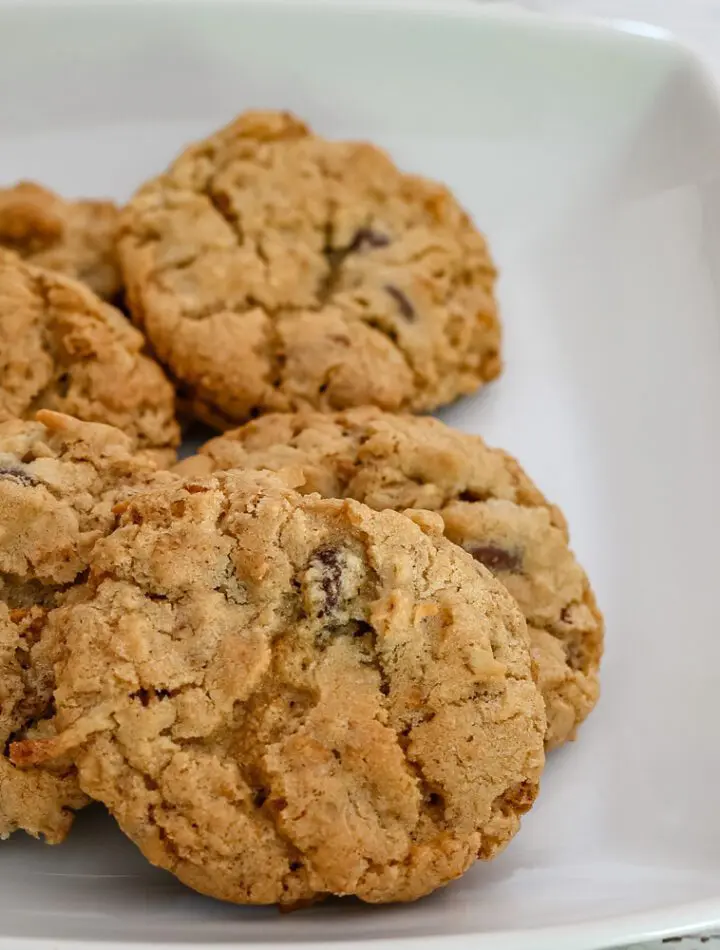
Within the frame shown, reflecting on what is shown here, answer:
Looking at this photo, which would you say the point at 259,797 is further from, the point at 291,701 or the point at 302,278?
the point at 302,278

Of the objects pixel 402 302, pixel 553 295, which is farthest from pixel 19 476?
pixel 553 295

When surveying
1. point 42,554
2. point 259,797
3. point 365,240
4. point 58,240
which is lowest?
point 259,797

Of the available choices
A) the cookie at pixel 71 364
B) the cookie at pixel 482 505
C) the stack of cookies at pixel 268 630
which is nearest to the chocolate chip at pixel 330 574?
the stack of cookies at pixel 268 630

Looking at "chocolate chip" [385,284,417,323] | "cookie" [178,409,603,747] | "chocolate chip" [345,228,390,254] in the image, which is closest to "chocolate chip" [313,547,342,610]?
"cookie" [178,409,603,747]

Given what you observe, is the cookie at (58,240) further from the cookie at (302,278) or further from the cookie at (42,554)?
the cookie at (42,554)

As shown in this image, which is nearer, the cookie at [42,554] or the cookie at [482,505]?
the cookie at [42,554]

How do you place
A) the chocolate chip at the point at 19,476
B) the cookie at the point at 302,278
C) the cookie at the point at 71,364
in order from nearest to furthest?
the chocolate chip at the point at 19,476 < the cookie at the point at 71,364 < the cookie at the point at 302,278

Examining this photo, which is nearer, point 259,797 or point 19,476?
point 259,797
